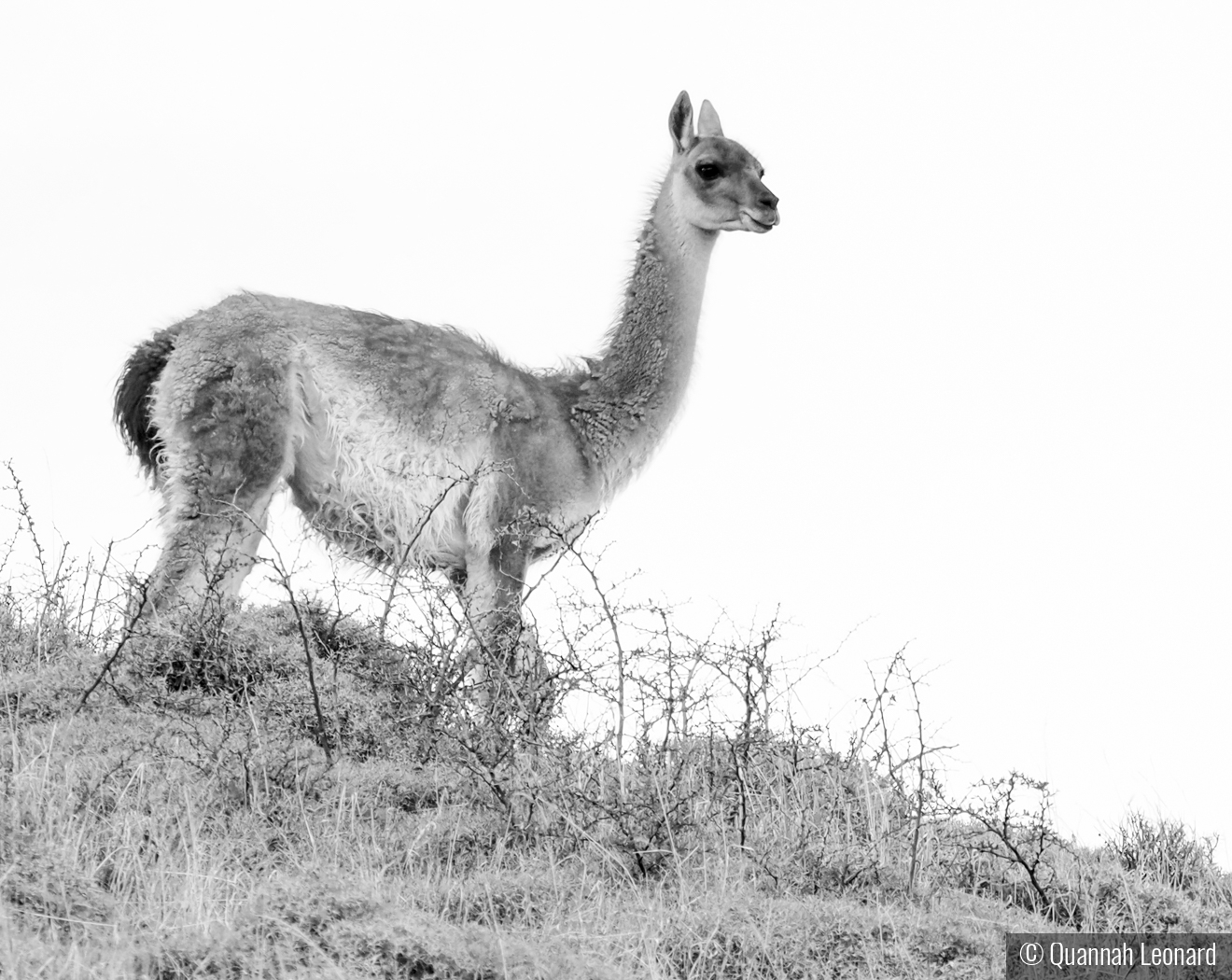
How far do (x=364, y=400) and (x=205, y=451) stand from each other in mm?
908

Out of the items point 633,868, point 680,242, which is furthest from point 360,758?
point 680,242

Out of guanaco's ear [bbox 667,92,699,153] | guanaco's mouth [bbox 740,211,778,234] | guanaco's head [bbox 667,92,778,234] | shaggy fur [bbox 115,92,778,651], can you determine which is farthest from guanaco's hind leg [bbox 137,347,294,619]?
guanaco's ear [bbox 667,92,699,153]

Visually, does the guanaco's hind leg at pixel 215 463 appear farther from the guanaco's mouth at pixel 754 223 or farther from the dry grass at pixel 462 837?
the guanaco's mouth at pixel 754 223

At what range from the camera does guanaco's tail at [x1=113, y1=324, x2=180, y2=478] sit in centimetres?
852

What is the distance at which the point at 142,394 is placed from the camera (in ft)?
28.0

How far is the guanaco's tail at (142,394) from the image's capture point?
8516 mm

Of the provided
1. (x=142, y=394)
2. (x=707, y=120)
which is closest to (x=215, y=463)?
(x=142, y=394)

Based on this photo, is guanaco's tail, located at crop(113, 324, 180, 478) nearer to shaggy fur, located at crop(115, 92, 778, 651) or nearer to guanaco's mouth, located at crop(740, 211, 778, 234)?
shaggy fur, located at crop(115, 92, 778, 651)

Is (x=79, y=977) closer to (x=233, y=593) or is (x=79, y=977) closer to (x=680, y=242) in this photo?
(x=233, y=593)

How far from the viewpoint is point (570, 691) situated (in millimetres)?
6848

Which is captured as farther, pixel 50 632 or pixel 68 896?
pixel 50 632

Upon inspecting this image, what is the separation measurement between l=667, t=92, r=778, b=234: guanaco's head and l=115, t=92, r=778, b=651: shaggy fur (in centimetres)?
114

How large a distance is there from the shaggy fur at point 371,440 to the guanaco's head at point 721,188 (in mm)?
1139

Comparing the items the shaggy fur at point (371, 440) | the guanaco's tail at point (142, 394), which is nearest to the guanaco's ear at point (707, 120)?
the shaggy fur at point (371, 440)
